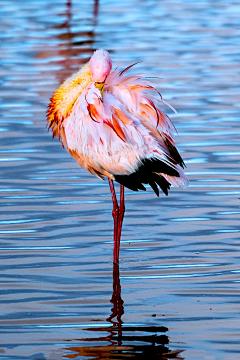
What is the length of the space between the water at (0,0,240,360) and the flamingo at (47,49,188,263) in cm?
50

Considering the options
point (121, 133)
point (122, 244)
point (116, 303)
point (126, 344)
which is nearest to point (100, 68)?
point (121, 133)

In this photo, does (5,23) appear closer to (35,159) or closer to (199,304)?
(35,159)

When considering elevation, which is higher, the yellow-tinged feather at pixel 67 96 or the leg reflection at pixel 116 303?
the yellow-tinged feather at pixel 67 96

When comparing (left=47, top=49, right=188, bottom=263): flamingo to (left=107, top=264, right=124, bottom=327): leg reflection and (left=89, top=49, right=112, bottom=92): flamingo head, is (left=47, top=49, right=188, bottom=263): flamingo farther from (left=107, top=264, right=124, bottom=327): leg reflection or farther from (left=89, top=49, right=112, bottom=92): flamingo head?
(left=107, top=264, right=124, bottom=327): leg reflection

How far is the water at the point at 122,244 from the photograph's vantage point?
5426 mm

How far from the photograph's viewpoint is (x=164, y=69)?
48.2 feet

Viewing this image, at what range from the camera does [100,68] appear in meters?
6.81

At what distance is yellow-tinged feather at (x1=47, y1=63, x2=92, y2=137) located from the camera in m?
7.23

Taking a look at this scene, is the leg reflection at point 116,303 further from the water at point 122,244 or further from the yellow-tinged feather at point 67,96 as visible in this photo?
the yellow-tinged feather at point 67,96

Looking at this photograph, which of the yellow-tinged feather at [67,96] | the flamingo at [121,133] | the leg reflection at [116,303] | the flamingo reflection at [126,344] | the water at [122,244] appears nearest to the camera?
the flamingo reflection at [126,344]

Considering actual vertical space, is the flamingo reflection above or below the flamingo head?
below

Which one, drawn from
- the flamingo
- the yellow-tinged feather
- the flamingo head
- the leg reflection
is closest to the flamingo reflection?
the leg reflection

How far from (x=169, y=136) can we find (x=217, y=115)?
470cm

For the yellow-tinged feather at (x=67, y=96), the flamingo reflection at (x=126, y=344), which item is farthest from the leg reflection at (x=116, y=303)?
the yellow-tinged feather at (x=67, y=96)
